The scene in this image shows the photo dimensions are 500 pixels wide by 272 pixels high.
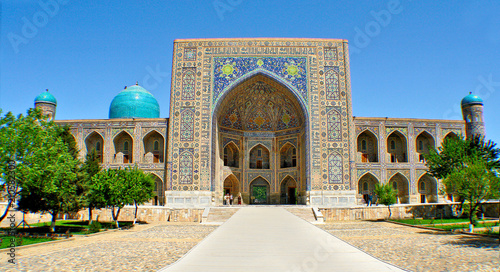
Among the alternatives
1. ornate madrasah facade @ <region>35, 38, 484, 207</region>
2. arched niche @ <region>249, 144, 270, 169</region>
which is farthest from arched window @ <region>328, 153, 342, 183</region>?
arched niche @ <region>249, 144, 270, 169</region>

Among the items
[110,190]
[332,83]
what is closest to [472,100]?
[332,83]

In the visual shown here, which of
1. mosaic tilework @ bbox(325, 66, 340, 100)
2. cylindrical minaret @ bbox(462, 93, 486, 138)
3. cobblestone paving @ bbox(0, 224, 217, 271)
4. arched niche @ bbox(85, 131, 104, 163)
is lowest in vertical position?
cobblestone paving @ bbox(0, 224, 217, 271)

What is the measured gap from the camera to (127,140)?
1020 inches

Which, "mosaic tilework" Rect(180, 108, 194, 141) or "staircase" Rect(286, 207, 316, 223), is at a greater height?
"mosaic tilework" Rect(180, 108, 194, 141)

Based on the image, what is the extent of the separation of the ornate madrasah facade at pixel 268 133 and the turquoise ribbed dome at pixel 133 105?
2.98 metres

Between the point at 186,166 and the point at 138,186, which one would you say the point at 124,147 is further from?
the point at 138,186

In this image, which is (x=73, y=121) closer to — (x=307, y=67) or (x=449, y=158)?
(x=307, y=67)

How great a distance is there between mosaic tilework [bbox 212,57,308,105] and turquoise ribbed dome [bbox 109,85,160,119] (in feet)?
25.0

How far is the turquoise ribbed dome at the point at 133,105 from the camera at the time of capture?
92.6 ft

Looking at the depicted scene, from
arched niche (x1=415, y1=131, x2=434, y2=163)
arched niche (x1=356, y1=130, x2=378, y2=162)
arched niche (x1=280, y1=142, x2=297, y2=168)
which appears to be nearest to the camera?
arched niche (x1=356, y1=130, x2=378, y2=162)

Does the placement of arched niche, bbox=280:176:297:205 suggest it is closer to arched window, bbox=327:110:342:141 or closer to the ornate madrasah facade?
the ornate madrasah facade

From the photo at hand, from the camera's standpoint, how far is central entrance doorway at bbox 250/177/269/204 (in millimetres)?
27484

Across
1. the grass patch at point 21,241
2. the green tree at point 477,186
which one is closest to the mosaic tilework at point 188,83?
the grass patch at point 21,241

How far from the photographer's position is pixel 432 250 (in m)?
8.99
